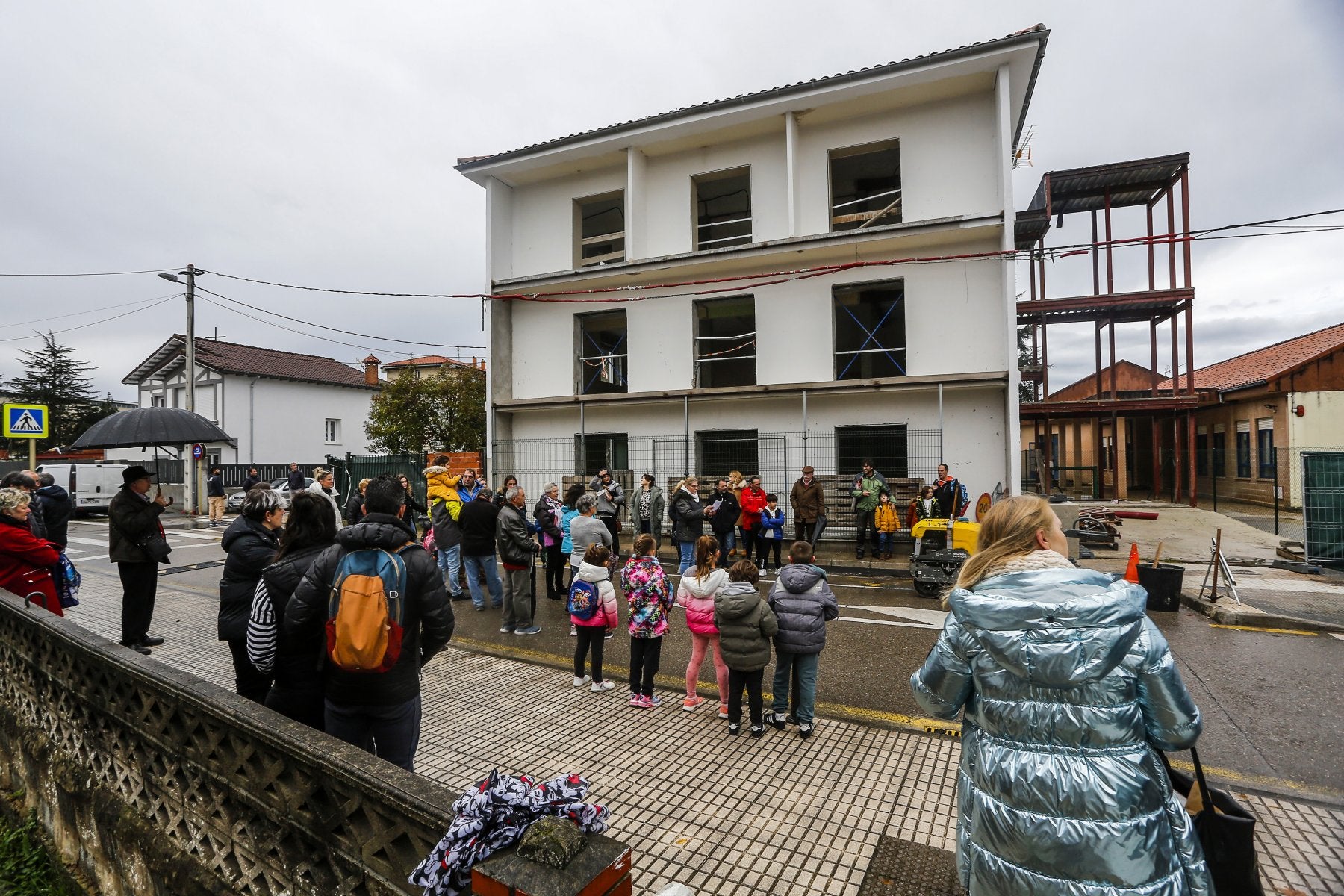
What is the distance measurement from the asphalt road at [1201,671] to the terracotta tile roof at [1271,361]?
2004cm

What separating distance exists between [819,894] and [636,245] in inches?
590

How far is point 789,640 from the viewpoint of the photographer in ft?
16.0

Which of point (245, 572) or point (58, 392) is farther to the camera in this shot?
point (58, 392)

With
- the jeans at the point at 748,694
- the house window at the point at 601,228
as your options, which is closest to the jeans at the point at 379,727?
the jeans at the point at 748,694

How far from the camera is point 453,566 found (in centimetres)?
952

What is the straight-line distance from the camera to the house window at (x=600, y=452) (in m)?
16.5

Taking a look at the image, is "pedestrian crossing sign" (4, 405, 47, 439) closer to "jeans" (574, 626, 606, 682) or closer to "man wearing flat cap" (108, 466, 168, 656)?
"man wearing flat cap" (108, 466, 168, 656)

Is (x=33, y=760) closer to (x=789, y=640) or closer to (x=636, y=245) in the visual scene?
(x=789, y=640)

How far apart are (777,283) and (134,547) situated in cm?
1242

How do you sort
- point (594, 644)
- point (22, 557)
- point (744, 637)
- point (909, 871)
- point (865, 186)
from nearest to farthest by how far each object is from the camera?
point (909, 871)
point (744, 637)
point (22, 557)
point (594, 644)
point (865, 186)

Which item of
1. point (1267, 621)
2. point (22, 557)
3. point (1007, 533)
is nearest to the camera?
point (1007, 533)

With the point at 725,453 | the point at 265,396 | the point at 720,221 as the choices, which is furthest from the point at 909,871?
the point at 265,396

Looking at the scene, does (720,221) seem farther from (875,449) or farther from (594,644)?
(594,644)

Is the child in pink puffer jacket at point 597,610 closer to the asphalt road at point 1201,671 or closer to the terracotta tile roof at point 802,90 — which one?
the asphalt road at point 1201,671
